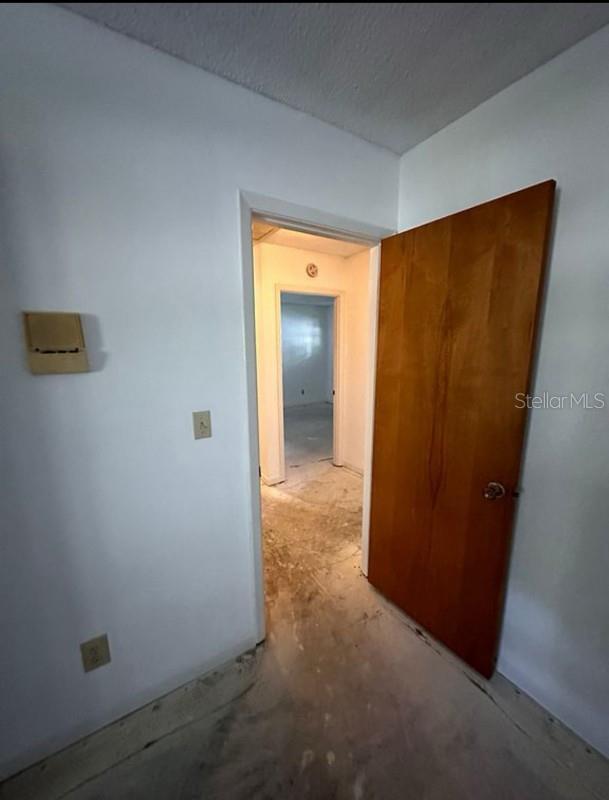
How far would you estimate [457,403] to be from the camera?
1.32 m

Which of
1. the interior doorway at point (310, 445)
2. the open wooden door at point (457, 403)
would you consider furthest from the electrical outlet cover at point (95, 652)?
the open wooden door at point (457, 403)

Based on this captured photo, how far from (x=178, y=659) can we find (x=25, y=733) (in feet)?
1.64

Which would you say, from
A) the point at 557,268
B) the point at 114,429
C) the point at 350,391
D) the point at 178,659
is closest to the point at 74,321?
the point at 114,429

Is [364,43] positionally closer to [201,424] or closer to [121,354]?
[121,354]

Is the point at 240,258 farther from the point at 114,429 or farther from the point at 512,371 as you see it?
the point at 512,371

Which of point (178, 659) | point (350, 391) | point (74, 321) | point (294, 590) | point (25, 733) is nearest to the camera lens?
point (74, 321)

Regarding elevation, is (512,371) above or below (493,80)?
below

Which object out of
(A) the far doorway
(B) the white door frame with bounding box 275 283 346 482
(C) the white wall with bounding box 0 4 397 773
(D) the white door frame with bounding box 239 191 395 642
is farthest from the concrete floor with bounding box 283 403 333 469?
(C) the white wall with bounding box 0 4 397 773

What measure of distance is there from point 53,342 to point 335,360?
114 inches

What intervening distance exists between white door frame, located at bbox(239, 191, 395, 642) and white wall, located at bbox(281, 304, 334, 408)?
566 cm

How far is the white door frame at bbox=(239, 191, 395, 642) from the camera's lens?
1240 mm

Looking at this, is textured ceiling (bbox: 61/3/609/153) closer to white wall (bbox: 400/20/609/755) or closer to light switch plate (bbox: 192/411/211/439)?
white wall (bbox: 400/20/609/755)

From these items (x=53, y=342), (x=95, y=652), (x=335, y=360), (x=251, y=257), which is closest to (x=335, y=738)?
(x=95, y=652)

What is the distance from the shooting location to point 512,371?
45.4 inches
